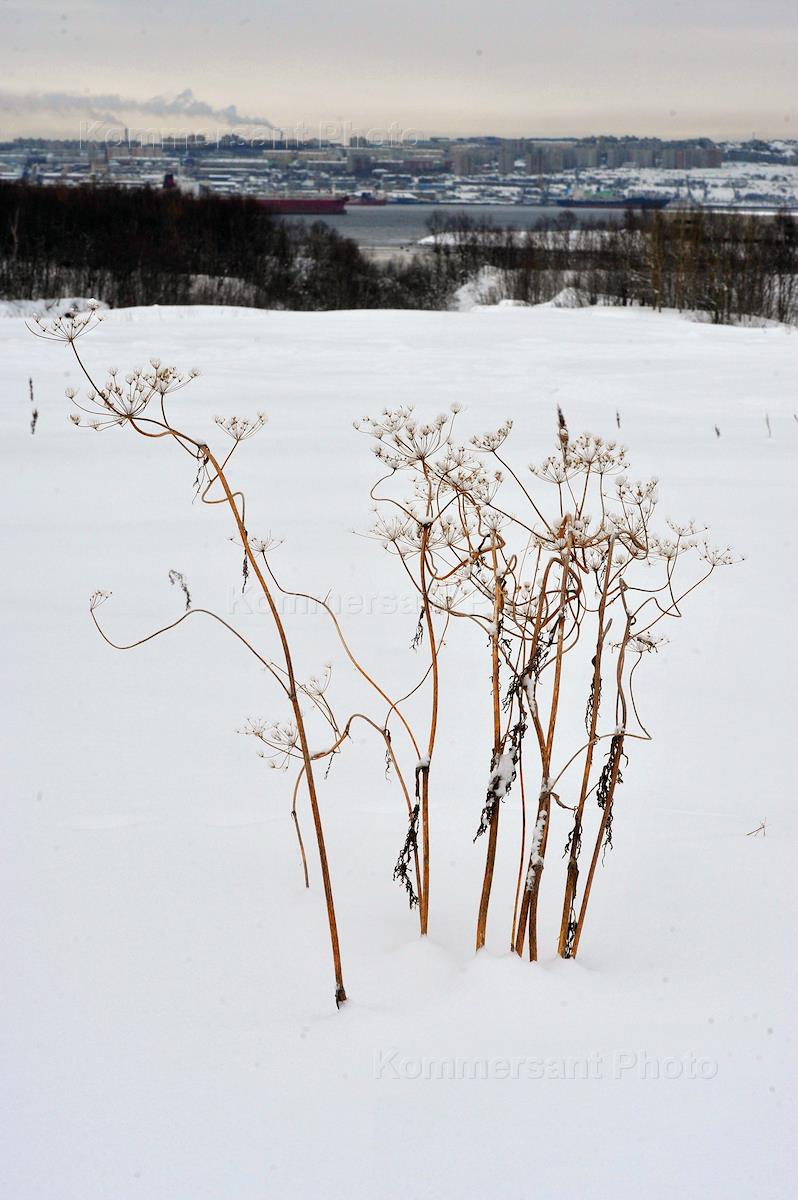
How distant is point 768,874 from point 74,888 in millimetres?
1841

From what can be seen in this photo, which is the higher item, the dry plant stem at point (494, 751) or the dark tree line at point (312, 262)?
the dark tree line at point (312, 262)

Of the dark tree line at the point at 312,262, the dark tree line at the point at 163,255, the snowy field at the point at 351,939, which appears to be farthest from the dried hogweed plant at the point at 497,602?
the dark tree line at the point at 163,255

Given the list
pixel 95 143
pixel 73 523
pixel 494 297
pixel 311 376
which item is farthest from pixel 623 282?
pixel 95 143

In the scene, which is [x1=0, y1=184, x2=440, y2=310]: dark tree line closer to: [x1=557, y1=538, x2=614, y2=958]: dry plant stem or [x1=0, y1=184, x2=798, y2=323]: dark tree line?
[x1=0, y1=184, x2=798, y2=323]: dark tree line

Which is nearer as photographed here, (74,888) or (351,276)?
(74,888)

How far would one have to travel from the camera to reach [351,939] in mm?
2412

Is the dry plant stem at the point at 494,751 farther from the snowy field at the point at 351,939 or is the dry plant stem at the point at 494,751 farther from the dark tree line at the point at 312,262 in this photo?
the dark tree line at the point at 312,262

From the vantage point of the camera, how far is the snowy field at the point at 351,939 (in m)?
1.76

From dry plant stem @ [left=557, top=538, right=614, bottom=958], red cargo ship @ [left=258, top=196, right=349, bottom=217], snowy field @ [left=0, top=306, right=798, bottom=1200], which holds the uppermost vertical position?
red cargo ship @ [left=258, top=196, right=349, bottom=217]

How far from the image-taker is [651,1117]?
1824mm

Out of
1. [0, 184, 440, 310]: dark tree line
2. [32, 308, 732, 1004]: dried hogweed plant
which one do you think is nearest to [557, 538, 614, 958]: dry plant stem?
[32, 308, 732, 1004]: dried hogweed plant

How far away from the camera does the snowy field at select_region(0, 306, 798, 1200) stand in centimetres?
176

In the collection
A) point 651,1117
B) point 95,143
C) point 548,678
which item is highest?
point 95,143

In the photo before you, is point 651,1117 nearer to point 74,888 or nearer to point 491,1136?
point 491,1136
